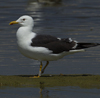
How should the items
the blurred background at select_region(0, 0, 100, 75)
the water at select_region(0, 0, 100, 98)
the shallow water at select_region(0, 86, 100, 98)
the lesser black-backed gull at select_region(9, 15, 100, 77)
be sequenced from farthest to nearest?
the blurred background at select_region(0, 0, 100, 75), the lesser black-backed gull at select_region(9, 15, 100, 77), the water at select_region(0, 0, 100, 98), the shallow water at select_region(0, 86, 100, 98)

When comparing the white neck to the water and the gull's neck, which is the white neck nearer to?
the gull's neck

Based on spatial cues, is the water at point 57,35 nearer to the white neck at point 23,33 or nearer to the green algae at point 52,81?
the green algae at point 52,81

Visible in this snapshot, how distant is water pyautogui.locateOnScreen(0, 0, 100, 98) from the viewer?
8.24 metres

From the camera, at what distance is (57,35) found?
15.0 metres

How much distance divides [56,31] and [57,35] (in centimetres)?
96

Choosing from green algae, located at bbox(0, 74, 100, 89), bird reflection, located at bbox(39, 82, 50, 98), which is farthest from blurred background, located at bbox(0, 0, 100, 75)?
bird reflection, located at bbox(39, 82, 50, 98)

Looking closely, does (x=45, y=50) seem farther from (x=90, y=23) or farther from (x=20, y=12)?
(x=20, y=12)

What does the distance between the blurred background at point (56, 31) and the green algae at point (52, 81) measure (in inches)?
26.9

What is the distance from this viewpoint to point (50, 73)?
9.89m

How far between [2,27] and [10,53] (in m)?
5.15

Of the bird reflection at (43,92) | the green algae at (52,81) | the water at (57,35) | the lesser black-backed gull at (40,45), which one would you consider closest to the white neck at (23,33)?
the lesser black-backed gull at (40,45)

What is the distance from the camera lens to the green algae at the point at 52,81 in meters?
8.60

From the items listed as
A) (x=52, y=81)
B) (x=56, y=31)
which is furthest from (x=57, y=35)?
(x=52, y=81)

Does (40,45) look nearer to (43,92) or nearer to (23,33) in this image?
(23,33)
